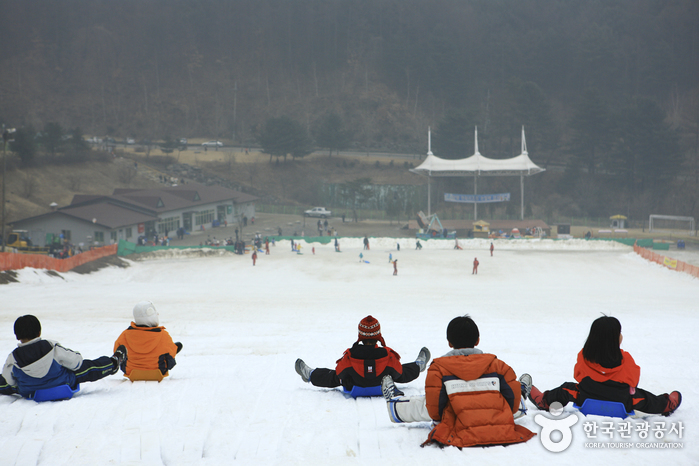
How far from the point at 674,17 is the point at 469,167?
9765 centimetres

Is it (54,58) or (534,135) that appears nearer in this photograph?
(534,135)

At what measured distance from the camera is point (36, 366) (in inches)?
225

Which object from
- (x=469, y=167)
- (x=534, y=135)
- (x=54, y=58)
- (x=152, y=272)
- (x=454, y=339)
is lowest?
(x=152, y=272)

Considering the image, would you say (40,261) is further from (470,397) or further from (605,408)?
(605,408)

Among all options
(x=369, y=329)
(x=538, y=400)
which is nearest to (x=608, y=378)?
(x=538, y=400)

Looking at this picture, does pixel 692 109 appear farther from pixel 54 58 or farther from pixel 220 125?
pixel 54 58

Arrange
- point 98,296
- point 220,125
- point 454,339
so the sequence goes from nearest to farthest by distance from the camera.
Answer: point 454,339 → point 98,296 → point 220,125

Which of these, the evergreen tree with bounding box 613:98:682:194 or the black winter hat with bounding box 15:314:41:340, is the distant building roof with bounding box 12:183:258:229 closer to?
the black winter hat with bounding box 15:314:41:340

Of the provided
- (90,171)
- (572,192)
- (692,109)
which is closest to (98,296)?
(90,171)

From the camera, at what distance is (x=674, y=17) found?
412ft

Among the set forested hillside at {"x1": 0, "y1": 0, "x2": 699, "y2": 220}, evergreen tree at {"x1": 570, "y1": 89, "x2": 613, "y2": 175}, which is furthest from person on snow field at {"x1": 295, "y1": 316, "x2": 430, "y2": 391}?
evergreen tree at {"x1": 570, "y1": 89, "x2": 613, "y2": 175}

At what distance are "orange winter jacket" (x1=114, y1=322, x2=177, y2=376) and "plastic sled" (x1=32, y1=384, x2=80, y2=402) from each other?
2.51 ft

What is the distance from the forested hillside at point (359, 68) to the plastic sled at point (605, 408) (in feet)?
278

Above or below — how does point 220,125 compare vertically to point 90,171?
above
